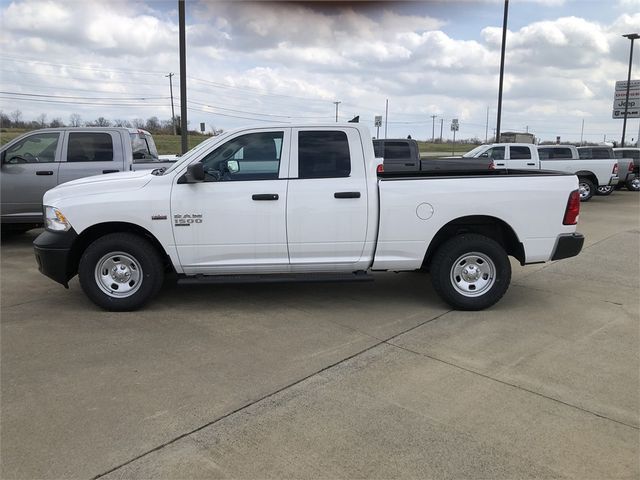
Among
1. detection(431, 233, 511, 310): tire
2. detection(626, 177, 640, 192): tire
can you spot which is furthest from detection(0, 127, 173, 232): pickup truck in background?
detection(626, 177, 640, 192): tire

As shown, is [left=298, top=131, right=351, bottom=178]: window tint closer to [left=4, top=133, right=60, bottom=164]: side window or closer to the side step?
the side step

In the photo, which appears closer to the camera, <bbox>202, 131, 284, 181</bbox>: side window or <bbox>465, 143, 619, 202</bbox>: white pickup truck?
<bbox>202, 131, 284, 181</bbox>: side window

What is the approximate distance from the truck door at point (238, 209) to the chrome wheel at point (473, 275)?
181cm

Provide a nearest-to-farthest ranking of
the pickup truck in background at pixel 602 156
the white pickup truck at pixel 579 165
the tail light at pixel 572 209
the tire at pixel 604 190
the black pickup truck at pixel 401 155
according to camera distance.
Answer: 1. the tail light at pixel 572 209
2. the black pickup truck at pixel 401 155
3. the white pickup truck at pixel 579 165
4. the pickup truck in background at pixel 602 156
5. the tire at pixel 604 190

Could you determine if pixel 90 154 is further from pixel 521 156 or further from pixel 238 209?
pixel 521 156

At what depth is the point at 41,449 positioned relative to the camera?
2959 mm

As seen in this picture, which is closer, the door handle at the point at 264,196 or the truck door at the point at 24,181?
the door handle at the point at 264,196

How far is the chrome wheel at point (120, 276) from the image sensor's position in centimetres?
534

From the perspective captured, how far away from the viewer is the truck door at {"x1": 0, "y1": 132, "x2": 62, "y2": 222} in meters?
8.77

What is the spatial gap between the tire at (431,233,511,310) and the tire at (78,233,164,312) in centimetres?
291

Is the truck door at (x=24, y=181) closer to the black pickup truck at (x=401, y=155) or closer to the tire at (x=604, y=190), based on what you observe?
the black pickup truck at (x=401, y=155)

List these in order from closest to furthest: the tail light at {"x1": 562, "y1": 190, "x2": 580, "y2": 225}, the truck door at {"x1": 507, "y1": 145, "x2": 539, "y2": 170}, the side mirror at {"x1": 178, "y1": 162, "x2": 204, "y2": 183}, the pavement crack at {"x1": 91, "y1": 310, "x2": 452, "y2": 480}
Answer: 1. the pavement crack at {"x1": 91, "y1": 310, "x2": 452, "y2": 480}
2. the side mirror at {"x1": 178, "y1": 162, "x2": 204, "y2": 183}
3. the tail light at {"x1": 562, "y1": 190, "x2": 580, "y2": 225}
4. the truck door at {"x1": 507, "y1": 145, "x2": 539, "y2": 170}

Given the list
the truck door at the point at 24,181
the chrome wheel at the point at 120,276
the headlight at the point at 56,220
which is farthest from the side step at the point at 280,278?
the truck door at the point at 24,181

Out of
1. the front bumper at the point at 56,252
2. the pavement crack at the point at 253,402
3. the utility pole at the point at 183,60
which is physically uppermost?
the utility pole at the point at 183,60
